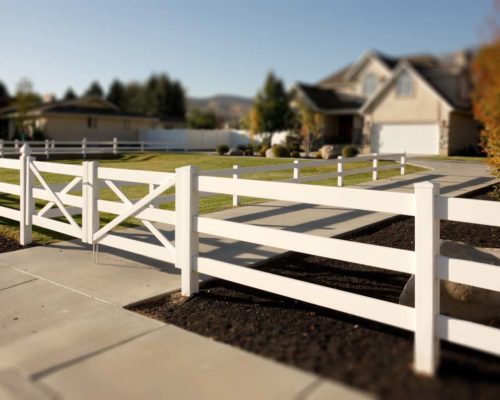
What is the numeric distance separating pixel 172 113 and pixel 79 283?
261ft

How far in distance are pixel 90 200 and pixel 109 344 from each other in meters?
3.32

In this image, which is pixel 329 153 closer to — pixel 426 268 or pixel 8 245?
pixel 8 245

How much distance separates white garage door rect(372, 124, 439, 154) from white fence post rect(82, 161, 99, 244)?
30892 mm

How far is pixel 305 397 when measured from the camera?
3600 mm

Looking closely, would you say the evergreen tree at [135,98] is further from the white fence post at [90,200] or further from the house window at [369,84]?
the white fence post at [90,200]

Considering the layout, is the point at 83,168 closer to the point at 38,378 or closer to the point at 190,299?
the point at 190,299

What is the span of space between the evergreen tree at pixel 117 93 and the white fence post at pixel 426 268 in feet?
301

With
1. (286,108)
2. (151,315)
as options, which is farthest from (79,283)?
(286,108)

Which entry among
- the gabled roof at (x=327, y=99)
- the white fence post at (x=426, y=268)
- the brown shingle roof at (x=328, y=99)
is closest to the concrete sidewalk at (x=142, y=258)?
the white fence post at (x=426, y=268)

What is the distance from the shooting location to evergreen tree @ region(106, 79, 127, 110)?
92000 millimetres

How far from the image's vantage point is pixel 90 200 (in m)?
7.61

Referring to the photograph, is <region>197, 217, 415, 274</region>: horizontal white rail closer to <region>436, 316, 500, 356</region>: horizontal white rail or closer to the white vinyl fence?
<region>436, 316, 500, 356</region>: horizontal white rail

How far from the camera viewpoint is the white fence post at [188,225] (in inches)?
235

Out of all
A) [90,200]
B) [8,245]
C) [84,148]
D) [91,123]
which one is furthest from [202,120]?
[90,200]
